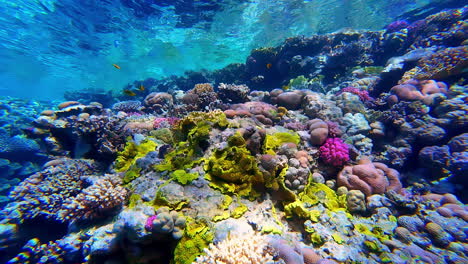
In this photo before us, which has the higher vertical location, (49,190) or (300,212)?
(300,212)

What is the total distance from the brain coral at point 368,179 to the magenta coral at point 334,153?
244 mm

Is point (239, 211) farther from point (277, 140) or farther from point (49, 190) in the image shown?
point (49, 190)

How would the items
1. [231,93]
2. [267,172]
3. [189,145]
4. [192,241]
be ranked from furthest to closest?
[231,93] < [189,145] < [267,172] < [192,241]

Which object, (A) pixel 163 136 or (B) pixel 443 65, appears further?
(B) pixel 443 65

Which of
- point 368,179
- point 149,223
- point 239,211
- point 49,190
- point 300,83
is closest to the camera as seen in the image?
point 149,223

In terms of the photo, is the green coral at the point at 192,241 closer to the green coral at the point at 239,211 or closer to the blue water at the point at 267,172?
the blue water at the point at 267,172

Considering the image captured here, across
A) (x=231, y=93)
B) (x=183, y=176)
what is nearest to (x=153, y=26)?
(x=231, y=93)

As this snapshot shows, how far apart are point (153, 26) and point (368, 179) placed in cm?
2596

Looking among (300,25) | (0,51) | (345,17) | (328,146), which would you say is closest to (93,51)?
(0,51)

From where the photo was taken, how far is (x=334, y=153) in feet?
16.1

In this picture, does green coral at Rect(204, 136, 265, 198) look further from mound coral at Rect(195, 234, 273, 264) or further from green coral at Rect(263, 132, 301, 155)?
mound coral at Rect(195, 234, 273, 264)

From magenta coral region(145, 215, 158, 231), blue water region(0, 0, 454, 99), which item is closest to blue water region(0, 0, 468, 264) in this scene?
magenta coral region(145, 215, 158, 231)

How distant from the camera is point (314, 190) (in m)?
4.07

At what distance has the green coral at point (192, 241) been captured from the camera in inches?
104
